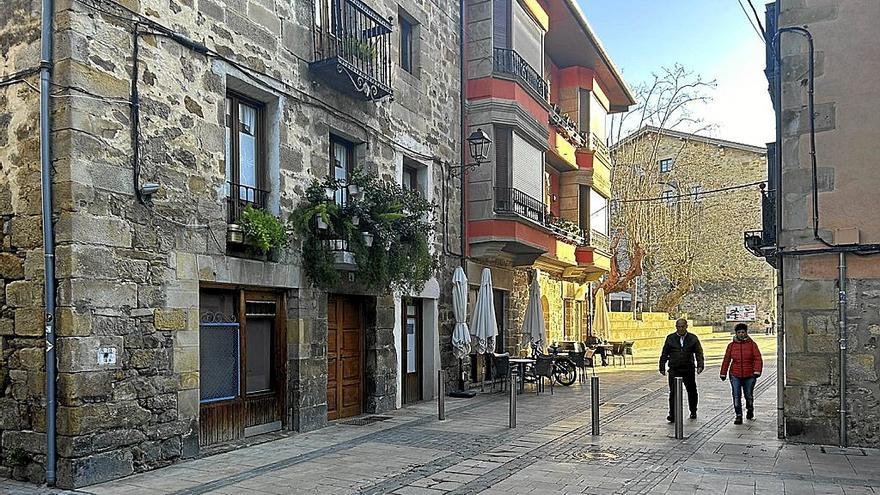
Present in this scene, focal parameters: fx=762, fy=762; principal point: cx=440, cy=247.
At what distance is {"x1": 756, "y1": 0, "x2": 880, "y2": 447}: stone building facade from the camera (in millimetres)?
9711

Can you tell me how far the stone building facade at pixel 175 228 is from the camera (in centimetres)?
731

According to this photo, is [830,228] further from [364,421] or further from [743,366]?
[364,421]

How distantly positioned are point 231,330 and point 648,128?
27.6m

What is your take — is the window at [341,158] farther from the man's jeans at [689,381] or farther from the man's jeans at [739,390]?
the man's jeans at [739,390]

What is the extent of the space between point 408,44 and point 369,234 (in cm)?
480

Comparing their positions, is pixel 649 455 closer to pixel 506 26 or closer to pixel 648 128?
pixel 506 26

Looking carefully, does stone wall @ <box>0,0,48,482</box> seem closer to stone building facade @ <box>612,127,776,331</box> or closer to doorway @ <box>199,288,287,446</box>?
doorway @ <box>199,288,287,446</box>

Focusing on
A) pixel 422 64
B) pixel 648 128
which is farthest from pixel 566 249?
pixel 648 128

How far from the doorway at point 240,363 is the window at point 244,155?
114cm

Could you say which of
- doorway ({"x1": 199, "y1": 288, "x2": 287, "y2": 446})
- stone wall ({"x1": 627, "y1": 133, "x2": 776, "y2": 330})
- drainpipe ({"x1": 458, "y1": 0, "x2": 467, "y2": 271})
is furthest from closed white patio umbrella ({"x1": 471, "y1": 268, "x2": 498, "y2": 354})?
stone wall ({"x1": 627, "y1": 133, "x2": 776, "y2": 330})

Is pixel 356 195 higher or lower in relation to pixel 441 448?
higher

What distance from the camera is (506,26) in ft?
54.6

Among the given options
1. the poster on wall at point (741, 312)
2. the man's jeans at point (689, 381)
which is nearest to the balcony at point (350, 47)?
the man's jeans at point (689, 381)

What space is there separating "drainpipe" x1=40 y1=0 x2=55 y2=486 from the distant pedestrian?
912 cm
